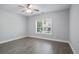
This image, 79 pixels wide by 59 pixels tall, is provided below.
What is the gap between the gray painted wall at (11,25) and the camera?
152 inches

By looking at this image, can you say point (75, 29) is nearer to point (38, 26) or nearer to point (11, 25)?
point (38, 26)

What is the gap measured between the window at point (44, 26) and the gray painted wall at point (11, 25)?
1158 mm

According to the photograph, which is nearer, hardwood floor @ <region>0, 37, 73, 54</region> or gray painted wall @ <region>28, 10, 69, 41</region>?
hardwood floor @ <region>0, 37, 73, 54</region>

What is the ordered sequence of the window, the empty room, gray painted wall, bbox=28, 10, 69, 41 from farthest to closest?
the window → gray painted wall, bbox=28, 10, 69, 41 → the empty room

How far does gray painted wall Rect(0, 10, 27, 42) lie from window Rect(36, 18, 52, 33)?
3.80 feet

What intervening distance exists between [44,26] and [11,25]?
7.00 ft

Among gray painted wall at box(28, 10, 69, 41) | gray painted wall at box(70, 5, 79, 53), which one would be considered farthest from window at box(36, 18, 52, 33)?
gray painted wall at box(70, 5, 79, 53)

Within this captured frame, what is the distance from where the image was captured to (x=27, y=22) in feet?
19.4

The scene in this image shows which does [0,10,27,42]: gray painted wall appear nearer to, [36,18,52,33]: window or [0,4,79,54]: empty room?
[0,4,79,54]: empty room

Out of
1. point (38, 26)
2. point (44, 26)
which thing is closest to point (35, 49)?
point (44, 26)

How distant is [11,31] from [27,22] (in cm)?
177

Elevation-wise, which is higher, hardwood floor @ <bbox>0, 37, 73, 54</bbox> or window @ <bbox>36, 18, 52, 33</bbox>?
window @ <bbox>36, 18, 52, 33</bbox>

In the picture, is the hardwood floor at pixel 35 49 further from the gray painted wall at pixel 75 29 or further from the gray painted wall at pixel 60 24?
the gray painted wall at pixel 60 24

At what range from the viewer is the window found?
4.81 m
